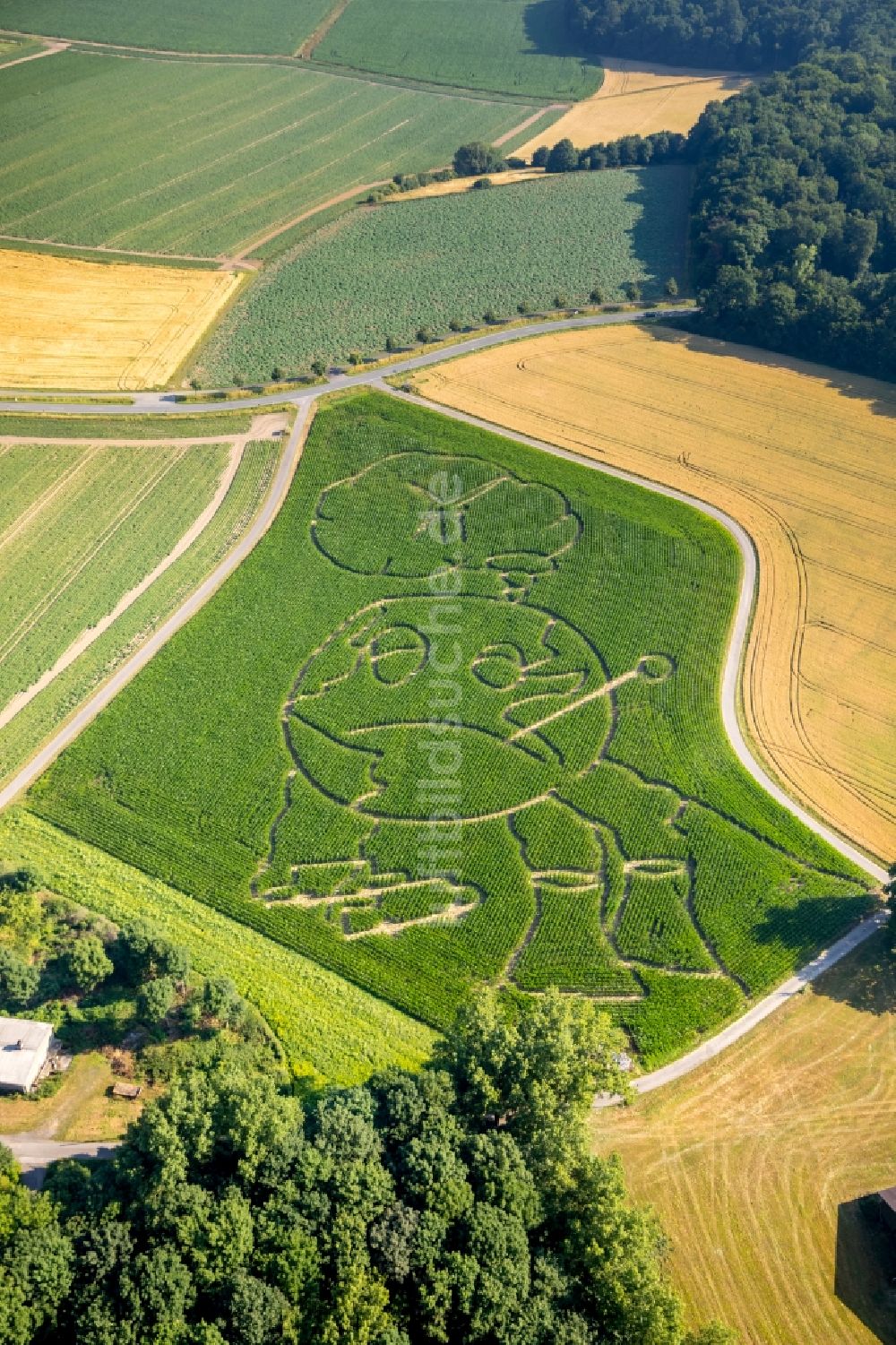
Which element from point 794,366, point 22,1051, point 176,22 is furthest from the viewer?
point 176,22

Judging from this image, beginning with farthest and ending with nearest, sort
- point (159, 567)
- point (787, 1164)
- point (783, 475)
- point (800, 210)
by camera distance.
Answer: point (800, 210) < point (783, 475) < point (159, 567) < point (787, 1164)

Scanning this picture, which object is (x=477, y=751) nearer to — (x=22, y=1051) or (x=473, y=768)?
(x=473, y=768)

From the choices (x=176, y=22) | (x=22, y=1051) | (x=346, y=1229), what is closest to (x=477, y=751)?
(x=346, y=1229)

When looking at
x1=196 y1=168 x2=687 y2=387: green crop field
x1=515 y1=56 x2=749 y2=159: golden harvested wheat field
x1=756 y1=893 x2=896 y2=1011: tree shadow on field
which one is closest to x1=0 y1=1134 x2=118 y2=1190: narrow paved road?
x1=756 y1=893 x2=896 y2=1011: tree shadow on field

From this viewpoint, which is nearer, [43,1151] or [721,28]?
[43,1151]

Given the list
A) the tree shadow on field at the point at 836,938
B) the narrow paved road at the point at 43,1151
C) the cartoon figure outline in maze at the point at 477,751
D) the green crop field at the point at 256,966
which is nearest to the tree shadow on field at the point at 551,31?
the cartoon figure outline in maze at the point at 477,751

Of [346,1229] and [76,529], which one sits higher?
[76,529]

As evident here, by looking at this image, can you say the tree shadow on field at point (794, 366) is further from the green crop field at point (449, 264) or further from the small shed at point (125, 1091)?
the small shed at point (125, 1091)

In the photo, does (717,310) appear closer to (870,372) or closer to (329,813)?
(870,372)
